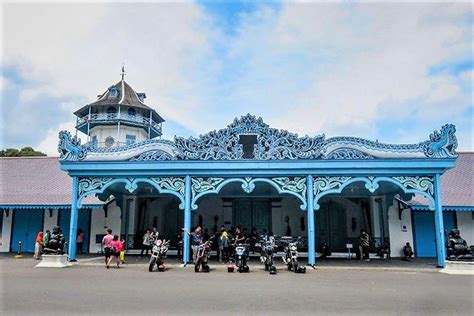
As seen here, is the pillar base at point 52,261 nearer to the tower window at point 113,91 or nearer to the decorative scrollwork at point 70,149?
the decorative scrollwork at point 70,149

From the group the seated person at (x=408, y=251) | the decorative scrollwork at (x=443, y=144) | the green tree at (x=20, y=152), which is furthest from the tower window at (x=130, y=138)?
the decorative scrollwork at (x=443, y=144)

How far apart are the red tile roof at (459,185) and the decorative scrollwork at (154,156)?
1045cm

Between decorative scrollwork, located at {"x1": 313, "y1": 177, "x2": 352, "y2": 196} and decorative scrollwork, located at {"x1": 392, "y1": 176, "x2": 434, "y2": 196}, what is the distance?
1.75m

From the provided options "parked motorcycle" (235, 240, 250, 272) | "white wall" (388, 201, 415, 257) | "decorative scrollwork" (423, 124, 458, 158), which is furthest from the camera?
"white wall" (388, 201, 415, 257)

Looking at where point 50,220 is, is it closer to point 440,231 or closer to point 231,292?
point 231,292

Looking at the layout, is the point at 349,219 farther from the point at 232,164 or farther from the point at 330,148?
the point at 232,164

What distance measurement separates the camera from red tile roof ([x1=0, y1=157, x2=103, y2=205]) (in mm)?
17125

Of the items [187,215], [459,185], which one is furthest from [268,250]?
[459,185]

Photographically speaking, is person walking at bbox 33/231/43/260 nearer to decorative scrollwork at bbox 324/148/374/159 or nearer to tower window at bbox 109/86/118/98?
decorative scrollwork at bbox 324/148/374/159

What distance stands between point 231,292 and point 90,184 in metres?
7.68

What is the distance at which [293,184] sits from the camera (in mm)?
12938

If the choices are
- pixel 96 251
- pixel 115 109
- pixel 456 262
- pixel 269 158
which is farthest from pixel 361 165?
pixel 115 109

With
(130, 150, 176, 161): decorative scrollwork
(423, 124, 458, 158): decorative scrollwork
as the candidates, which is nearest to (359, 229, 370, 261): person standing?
(423, 124, 458, 158): decorative scrollwork

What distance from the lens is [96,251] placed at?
58.2ft
